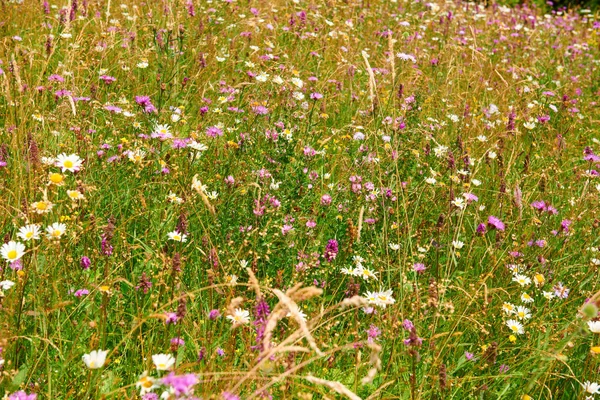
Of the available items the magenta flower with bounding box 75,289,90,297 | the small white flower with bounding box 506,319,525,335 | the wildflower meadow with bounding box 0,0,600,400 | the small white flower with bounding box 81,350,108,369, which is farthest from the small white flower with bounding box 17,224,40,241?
the small white flower with bounding box 506,319,525,335

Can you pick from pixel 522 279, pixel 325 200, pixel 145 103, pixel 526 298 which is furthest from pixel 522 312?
pixel 145 103

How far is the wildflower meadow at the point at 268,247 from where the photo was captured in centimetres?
159

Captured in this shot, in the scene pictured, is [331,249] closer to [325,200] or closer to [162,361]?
[325,200]

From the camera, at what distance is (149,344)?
1.70m

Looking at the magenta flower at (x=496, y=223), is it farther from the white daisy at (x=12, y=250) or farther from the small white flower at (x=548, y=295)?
the white daisy at (x=12, y=250)

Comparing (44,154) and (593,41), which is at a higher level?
(44,154)

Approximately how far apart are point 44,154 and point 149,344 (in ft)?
3.43

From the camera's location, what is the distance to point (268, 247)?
6.89 feet

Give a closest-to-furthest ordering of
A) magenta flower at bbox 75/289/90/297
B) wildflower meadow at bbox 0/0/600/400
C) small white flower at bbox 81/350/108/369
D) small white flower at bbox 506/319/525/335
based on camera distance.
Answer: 1. small white flower at bbox 81/350/108/369
2. wildflower meadow at bbox 0/0/600/400
3. magenta flower at bbox 75/289/90/297
4. small white flower at bbox 506/319/525/335

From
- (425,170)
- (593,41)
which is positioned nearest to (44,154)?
(425,170)

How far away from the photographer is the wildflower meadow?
1595mm

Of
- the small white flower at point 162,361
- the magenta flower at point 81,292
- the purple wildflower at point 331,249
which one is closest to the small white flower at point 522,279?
the purple wildflower at point 331,249

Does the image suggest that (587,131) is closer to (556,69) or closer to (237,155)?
(556,69)

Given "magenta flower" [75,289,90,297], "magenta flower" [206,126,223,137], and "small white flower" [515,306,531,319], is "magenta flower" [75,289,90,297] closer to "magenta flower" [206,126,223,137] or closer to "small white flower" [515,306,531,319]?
"magenta flower" [206,126,223,137]
